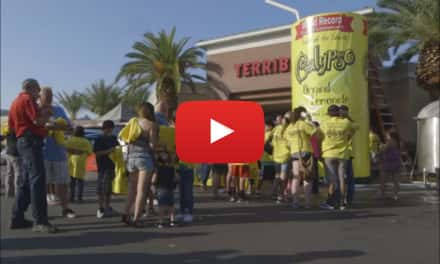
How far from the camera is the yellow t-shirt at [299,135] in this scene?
6.77 metres

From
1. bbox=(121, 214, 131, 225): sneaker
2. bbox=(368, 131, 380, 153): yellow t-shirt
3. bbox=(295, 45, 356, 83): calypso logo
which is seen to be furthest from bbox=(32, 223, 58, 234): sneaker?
bbox=(368, 131, 380, 153): yellow t-shirt

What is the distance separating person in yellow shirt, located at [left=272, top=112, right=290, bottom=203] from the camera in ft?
24.4

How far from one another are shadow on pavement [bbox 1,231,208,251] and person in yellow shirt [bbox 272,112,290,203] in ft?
8.33

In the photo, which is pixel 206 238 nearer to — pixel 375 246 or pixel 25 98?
pixel 375 246

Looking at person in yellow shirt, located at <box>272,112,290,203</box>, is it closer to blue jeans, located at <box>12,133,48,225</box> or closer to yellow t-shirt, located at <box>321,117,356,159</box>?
yellow t-shirt, located at <box>321,117,356,159</box>

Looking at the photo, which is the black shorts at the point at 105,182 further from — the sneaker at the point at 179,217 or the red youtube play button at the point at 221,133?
the red youtube play button at the point at 221,133

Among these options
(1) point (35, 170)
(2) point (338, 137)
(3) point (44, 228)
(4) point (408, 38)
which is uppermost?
(4) point (408, 38)

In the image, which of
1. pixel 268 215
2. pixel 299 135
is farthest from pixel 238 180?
pixel 299 135

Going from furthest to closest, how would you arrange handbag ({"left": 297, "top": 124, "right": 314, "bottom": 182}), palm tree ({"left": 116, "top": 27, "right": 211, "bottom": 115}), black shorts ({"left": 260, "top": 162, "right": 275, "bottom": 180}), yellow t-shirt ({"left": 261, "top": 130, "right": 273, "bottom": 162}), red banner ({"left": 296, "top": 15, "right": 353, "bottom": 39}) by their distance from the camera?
black shorts ({"left": 260, "top": 162, "right": 275, "bottom": 180}) → red banner ({"left": 296, "top": 15, "right": 353, "bottom": 39}) → handbag ({"left": 297, "top": 124, "right": 314, "bottom": 182}) → palm tree ({"left": 116, "top": 27, "right": 211, "bottom": 115}) → yellow t-shirt ({"left": 261, "top": 130, "right": 273, "bottom": 162})

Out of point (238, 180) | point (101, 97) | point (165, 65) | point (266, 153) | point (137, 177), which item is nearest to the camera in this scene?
point (165, 65)

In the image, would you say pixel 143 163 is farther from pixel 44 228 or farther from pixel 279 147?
pixel 279 147

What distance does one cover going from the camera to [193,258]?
4.29 metres

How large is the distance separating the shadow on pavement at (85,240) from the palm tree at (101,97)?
37.2m

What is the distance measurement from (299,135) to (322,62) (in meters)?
2.62
